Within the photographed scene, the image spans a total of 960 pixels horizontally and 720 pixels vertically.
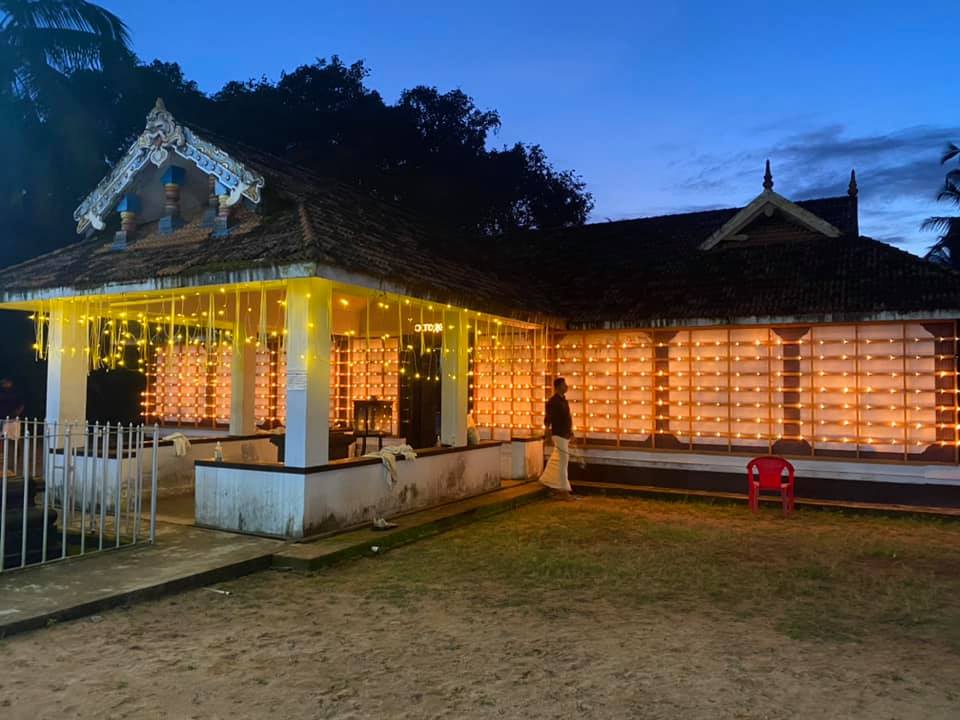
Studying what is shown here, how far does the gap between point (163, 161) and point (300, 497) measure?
16.9 ft

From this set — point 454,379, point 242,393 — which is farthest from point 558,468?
point 242,393

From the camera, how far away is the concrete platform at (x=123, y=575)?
548cm

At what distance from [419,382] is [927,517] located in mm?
8480

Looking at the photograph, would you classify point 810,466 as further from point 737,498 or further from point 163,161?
point 163,161

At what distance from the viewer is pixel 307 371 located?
7754mm

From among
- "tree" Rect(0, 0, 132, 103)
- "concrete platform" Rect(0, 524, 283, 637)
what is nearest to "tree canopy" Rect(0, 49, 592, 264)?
"tree" Rect(0, 0, 132, 103)

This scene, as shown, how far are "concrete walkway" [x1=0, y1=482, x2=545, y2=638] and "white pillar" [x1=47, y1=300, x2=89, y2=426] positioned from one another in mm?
2589

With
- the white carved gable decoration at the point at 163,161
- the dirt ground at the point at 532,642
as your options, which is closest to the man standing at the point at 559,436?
the dirt ground at the point at 532,642

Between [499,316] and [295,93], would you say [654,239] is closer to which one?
[499,316]

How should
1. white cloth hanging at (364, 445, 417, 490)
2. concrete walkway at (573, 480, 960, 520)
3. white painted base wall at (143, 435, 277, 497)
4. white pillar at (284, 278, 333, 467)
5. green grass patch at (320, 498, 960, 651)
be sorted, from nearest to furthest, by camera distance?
green grass patch at (320, 498, 960, 651) → white pillar at (284, 278, 333, 467) → white cloth hanging at (364, 445, 417, 490) → concrete walkway at (573, 480, 960, 520) → white painted base wall at (143, 435, 277, 497)

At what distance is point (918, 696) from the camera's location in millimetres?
4293

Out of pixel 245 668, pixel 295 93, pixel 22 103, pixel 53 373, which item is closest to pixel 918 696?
pixel 245 668

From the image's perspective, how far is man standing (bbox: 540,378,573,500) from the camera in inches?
451

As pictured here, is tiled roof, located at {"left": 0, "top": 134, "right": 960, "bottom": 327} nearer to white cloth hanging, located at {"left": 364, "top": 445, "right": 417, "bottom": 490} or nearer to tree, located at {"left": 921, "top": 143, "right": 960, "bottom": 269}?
white cloth hanging, located at {"left": 364, "top": 445, "right": 417, "bottom": 490}
